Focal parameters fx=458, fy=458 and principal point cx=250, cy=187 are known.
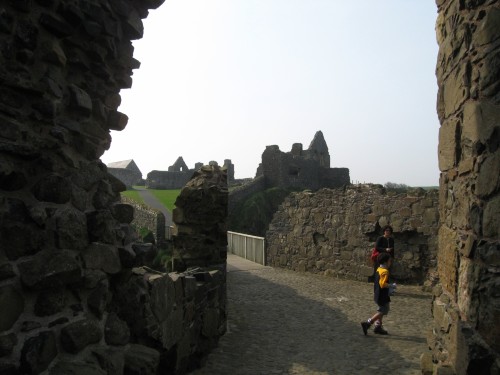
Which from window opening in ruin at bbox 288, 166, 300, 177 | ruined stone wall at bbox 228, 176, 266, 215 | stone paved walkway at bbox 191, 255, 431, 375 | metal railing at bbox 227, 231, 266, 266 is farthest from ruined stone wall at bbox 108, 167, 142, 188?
stone paved walkway at bbox 191, 255, 431, 375


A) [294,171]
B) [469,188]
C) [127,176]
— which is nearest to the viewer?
[469,188]

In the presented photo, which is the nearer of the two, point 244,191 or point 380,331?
point 380,331

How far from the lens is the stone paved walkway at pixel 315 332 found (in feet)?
18.0

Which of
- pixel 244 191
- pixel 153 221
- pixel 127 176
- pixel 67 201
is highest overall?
pixel 127 176

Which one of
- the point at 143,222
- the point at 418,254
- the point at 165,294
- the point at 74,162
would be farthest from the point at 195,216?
the point at 143,222

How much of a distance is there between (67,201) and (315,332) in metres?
5.19

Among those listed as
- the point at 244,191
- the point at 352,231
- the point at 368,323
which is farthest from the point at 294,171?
the point at 368,323

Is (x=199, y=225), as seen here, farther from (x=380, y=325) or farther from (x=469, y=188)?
(x=469, y=188)

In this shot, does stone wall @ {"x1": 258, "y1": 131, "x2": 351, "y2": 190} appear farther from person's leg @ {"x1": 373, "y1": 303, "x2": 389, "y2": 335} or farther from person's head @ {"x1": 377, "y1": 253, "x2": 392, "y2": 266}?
person's leg @ {"x1": 373, "y1": 303, "x2": 389, "y2": 335}

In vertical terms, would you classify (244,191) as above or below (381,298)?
above

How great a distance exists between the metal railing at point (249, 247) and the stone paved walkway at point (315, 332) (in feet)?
15.0

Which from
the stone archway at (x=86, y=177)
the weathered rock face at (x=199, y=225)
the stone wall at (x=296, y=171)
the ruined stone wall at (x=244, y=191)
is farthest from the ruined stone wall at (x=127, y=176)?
the stone archway at (x=86, y=177)

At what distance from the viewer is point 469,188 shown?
131 inches

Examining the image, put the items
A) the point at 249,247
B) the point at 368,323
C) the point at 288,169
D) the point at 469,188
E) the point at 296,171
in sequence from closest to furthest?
1. the point at 469,188
2. the point at 368,323
3. the point at 249,247
4. the point at 288,169
5. the point at 296,171
